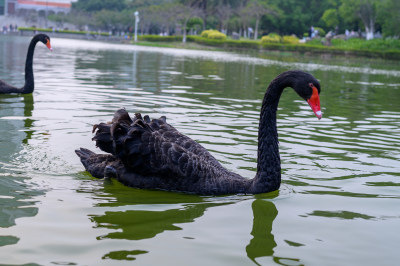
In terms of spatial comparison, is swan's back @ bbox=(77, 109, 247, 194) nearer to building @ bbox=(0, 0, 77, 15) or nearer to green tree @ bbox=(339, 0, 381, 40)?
green tree @ bbox=(339, 0, 381, 40)

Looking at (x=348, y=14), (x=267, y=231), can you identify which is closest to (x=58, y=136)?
(x=267, y=231)

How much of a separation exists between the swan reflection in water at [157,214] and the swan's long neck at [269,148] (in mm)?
136

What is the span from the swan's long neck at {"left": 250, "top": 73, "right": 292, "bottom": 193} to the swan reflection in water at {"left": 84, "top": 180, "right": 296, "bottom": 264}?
136 mm

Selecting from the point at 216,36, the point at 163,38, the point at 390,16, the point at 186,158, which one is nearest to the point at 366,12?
the point at 390,16

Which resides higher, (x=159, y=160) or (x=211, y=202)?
(x=159, y=160)

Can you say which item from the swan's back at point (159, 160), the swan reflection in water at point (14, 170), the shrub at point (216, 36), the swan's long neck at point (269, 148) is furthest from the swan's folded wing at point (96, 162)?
the shrub at point (216, 36)

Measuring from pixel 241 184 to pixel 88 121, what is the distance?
3.61 m

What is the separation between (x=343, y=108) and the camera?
9984mm

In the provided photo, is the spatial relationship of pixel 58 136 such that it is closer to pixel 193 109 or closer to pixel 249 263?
pixel 193 109

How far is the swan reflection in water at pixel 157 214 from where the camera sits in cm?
328

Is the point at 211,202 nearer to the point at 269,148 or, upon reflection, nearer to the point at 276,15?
the point at 269,148

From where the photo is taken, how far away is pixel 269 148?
4207 millimetres

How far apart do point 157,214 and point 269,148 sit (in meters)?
1.01

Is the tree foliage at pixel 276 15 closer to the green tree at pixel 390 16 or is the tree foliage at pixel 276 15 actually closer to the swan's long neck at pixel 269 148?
the green tree at pixel 390 16
